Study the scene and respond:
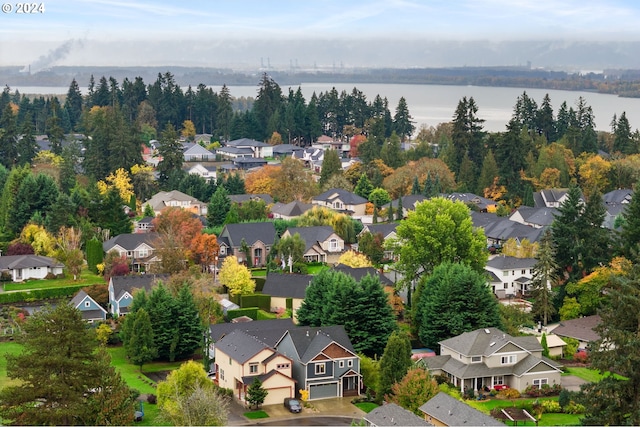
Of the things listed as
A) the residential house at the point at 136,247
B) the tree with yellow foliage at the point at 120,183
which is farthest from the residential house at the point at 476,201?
the residential house at the point at 136,247

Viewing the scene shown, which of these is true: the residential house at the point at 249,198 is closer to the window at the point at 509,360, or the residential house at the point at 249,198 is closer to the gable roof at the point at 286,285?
the gable roof at the point at 286,285

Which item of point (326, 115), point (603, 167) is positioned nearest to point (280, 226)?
point (603, 167)

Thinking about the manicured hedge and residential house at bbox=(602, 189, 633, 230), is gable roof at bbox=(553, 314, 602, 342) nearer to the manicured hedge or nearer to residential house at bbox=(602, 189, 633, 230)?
the manicured hedge

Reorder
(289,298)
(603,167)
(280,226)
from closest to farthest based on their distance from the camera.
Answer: (289,298) < (280,226) < (603,167)

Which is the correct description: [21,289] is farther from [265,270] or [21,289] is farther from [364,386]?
[364,386]

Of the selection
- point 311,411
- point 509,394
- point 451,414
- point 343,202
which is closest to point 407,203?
point 343,202

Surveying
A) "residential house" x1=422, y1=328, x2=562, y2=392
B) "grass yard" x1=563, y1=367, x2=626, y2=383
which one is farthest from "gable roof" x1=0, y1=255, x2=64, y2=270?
"grass yard" x1=563, y1=367, x2=626, y2=383
